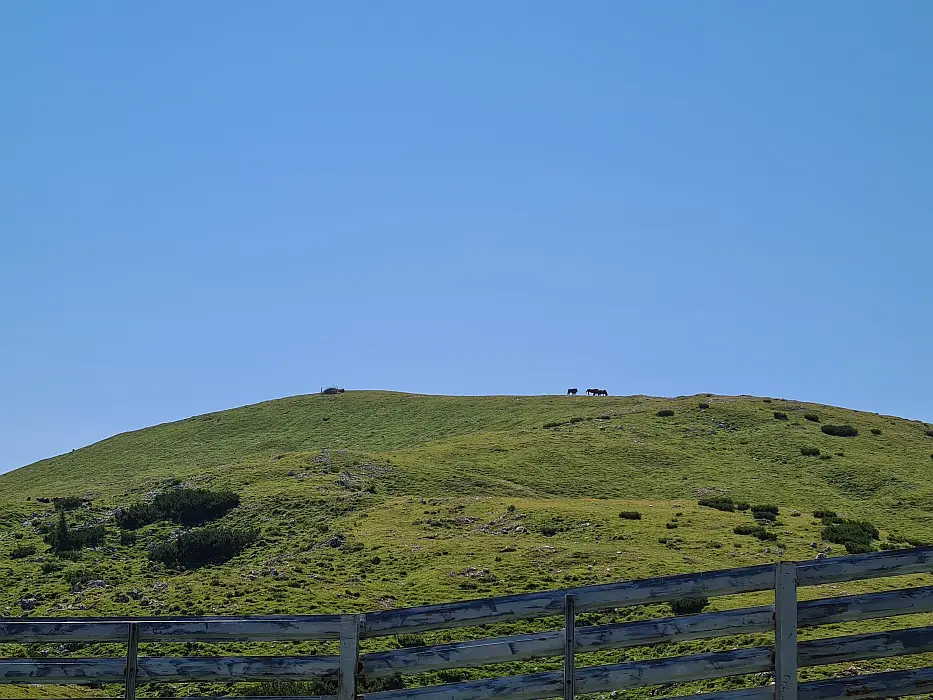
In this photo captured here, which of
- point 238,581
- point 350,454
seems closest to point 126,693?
point 238,581

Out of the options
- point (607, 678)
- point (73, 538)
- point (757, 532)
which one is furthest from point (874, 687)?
point (73, 538)

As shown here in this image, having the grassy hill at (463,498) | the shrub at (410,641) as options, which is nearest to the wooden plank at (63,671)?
the grassy hill at (463,498)

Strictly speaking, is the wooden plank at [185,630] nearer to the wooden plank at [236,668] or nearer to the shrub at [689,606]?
the wooden plank at [236,668]

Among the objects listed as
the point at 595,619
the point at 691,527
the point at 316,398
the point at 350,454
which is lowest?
the point at 595,619

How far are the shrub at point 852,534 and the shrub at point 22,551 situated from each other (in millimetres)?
42961

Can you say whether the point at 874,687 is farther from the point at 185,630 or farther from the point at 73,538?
the point at 73,538

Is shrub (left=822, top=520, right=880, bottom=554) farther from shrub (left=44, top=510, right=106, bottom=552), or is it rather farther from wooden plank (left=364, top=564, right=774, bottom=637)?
wooden plank (left=364, top=564, right=774, bottom=637)

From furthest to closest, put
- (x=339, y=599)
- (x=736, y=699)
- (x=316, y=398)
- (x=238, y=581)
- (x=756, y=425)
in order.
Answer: (x=316, y=398) < (x=756, y=425) < (x=238, y=581) < (x=339, y=599) < (x=736, y=699)

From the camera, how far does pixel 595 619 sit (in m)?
34.8

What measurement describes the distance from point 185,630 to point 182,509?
5732 centimetres

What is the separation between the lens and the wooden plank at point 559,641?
32.3 ft

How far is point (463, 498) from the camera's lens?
6525cm

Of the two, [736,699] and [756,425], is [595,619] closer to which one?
[736,699]

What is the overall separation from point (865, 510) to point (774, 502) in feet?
18.3
